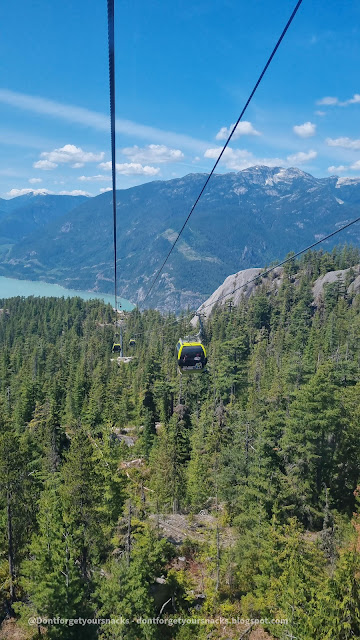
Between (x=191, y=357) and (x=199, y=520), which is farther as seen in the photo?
(x=199, y=520)

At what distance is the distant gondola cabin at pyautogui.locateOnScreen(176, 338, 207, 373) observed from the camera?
72.8 ft

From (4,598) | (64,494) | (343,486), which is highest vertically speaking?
(64,494)

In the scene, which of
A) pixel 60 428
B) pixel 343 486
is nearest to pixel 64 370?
pixel 60 428

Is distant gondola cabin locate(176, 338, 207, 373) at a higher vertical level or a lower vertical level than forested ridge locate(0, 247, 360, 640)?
higher

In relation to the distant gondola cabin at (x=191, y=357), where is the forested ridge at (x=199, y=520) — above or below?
below

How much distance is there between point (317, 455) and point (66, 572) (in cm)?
1807

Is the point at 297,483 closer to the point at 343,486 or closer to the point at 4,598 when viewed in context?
the point at 343,486

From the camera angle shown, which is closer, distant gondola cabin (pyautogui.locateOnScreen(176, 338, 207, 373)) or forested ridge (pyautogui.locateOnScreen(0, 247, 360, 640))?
forested ridge (pyautogui.locateOnScreen(0, 247, 360, 640))

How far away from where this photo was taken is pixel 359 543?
23203mm

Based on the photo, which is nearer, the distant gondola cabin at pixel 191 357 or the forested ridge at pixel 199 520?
the forested ridge at pixel 199 520

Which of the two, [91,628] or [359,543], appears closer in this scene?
[91,628]

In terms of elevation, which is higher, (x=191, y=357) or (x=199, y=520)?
(x=191, y=357)

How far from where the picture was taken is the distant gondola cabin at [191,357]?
22.2 metres

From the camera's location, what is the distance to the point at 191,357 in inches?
880
